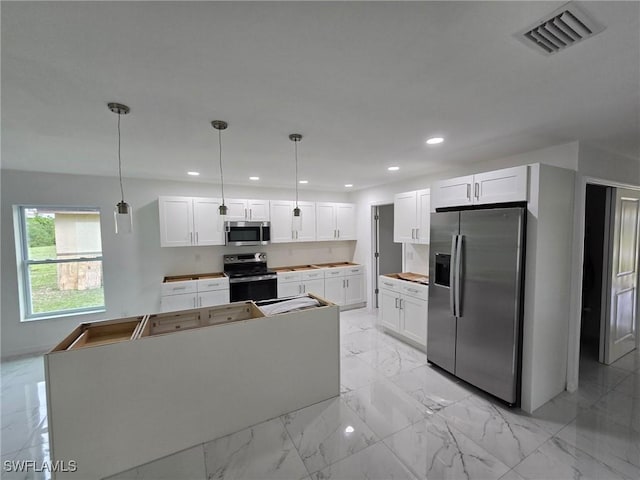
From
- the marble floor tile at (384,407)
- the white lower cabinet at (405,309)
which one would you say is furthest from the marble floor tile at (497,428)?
the white lower cabinet at (405,309)

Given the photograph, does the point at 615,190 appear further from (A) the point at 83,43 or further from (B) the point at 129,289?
(B) the point at 129,289

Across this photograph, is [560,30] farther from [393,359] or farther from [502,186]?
[393,359]

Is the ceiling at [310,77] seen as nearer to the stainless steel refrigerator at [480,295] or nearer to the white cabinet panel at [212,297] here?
the stainless steel refrigerator at [480,295]

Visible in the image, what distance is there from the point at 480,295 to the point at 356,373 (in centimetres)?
159

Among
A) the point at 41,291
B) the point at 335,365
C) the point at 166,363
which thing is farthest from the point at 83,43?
the point at 41,291

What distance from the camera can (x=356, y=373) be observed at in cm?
304

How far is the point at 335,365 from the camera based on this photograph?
8.72 feet

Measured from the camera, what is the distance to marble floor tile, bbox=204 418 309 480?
1780 millimetres

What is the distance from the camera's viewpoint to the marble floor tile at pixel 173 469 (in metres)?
1.80

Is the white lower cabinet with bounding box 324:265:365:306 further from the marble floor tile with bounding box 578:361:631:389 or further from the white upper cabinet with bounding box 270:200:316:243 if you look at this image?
the marble floor tile with bounding box 578:361:631:389

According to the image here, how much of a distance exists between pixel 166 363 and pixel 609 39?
10.4ft

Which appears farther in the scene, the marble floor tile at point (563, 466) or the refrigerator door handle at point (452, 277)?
the refrigerator door handle at point (452, 277)

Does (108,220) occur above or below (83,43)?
below

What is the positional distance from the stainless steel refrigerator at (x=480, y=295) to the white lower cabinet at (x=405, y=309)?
0.38 meters
